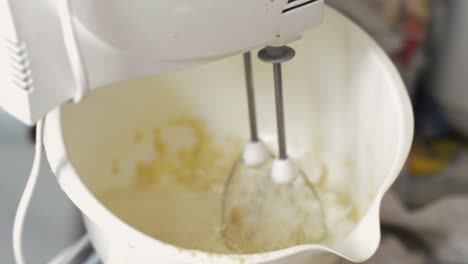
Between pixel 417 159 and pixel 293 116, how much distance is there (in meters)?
0.29

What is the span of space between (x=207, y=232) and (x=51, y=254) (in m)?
0.20

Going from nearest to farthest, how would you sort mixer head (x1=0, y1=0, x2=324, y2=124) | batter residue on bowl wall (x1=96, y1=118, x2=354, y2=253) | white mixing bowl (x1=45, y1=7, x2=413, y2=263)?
mixer head (x1=0, y1=0, x2=324, y2=124) < white mixing bowl (x1=45, y1=7, x2=413, y2=263) < batter residue on bowl wall (x1=96, y1=118, x2=354, y2=253)

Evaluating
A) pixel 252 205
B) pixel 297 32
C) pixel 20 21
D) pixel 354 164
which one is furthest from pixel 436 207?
pixel 20 21

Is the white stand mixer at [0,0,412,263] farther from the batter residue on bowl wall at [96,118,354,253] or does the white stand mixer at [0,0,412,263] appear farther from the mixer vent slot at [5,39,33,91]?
the batter residue on bowl wall at [96,118,354,253]

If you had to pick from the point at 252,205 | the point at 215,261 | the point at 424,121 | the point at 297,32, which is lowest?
the point at 424,121

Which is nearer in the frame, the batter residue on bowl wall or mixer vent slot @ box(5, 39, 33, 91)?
mixer vent slot @ box(5, 39, 33, 91)

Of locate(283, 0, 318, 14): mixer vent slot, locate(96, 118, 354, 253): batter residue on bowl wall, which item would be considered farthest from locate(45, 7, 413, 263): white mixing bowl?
locate(283, 0, 318, 14): mixer vent slot

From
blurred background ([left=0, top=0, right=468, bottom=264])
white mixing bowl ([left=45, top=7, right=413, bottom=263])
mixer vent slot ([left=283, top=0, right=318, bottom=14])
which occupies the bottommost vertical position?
blurred background ([left=0, top=0, right=468, bottom=264])

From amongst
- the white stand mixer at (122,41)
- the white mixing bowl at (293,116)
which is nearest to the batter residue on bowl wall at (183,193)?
the white mixing bowl at (293,116)

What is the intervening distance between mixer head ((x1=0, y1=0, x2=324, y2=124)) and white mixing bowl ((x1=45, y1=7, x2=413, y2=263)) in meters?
0.11

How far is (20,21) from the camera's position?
0.50 m

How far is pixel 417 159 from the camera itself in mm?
1053

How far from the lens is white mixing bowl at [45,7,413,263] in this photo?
0.63m

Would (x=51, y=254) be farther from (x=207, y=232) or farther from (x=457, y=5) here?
(x=457, y=5)
